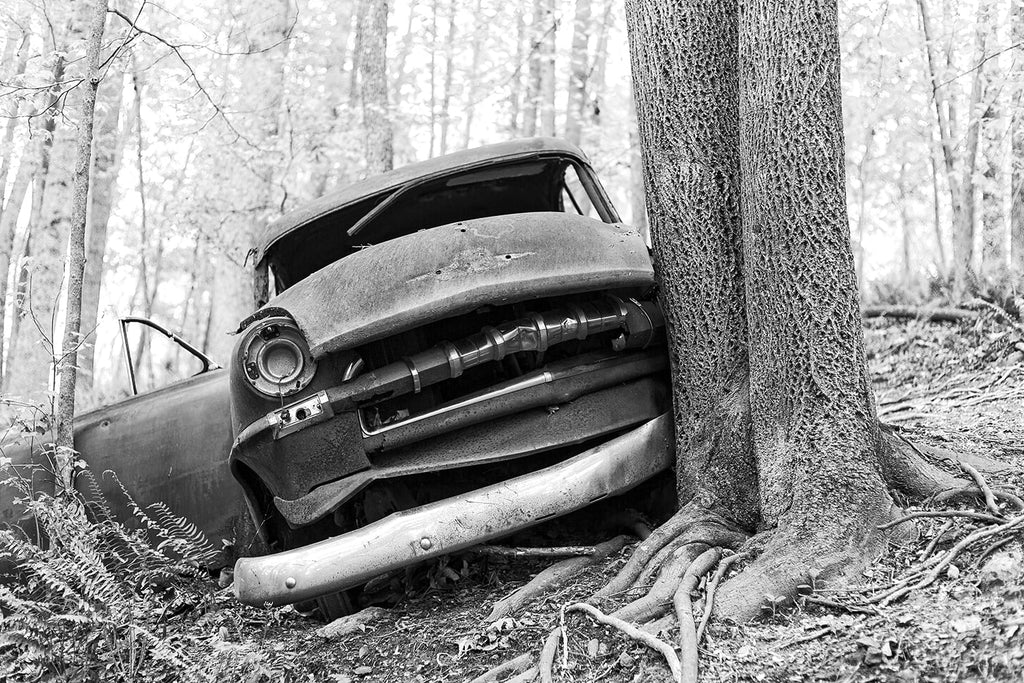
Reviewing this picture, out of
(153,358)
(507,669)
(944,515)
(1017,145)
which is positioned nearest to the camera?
(507,669)

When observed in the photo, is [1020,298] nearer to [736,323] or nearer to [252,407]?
[736,323]

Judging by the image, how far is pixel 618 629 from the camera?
281 centimetres

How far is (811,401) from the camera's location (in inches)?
124

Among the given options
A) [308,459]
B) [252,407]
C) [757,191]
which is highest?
[757,191]

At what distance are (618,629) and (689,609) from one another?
254mm

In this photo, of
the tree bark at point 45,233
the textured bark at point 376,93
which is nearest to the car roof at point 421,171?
the textured bark at point 376,93

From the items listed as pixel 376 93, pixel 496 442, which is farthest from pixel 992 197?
pixel 496 442

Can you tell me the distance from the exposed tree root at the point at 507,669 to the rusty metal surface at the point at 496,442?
0.87m

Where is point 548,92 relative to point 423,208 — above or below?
above

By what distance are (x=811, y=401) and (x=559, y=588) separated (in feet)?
4.07

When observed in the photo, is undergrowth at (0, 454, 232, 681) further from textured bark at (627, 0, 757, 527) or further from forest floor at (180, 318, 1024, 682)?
textured bark at (627, 0, 757, 527)

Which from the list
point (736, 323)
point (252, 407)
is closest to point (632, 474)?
point (736, 323)

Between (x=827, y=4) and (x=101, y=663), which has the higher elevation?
(x=827, y=4)

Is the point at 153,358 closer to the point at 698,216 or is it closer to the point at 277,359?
the point at 277,359
